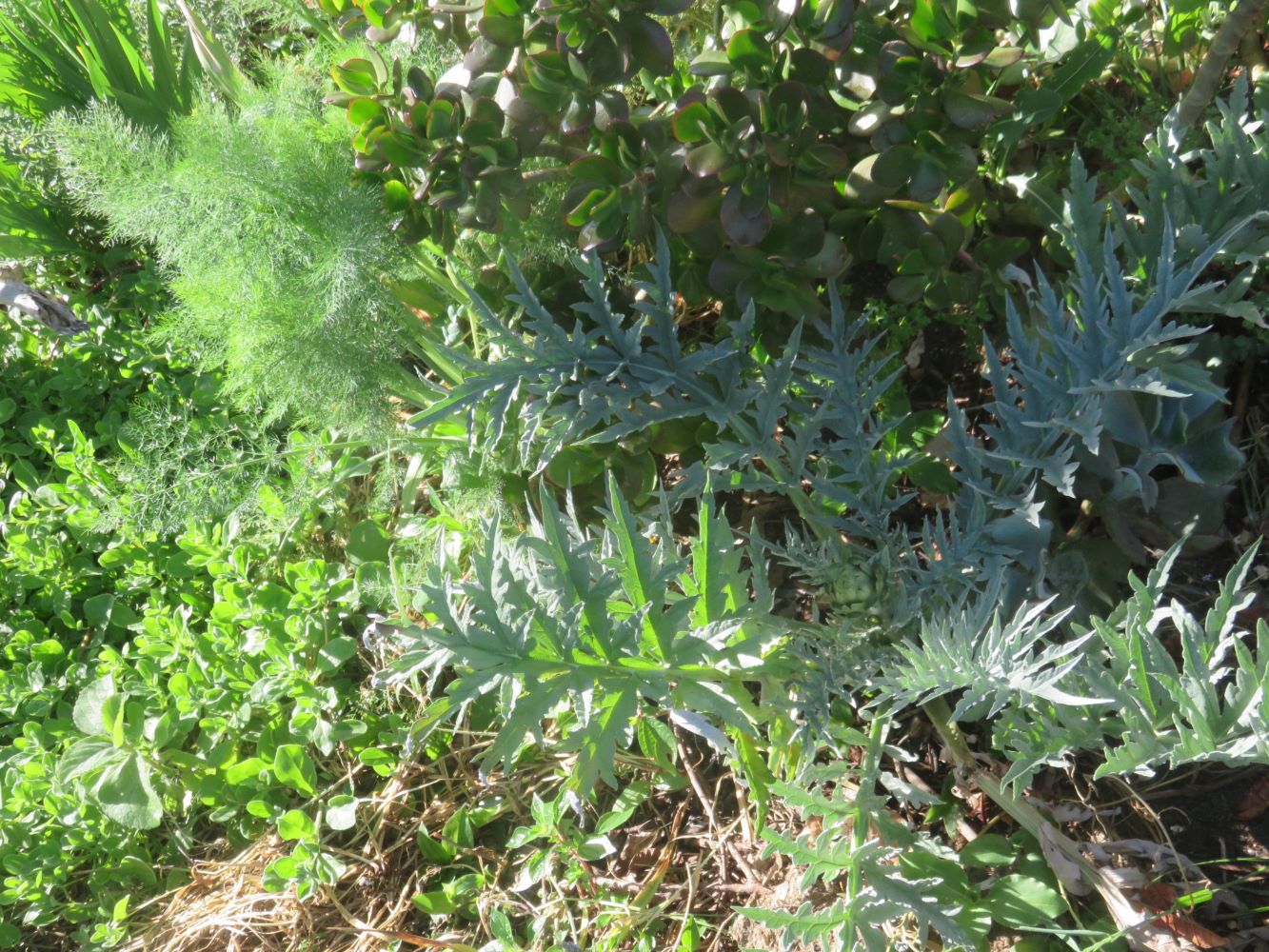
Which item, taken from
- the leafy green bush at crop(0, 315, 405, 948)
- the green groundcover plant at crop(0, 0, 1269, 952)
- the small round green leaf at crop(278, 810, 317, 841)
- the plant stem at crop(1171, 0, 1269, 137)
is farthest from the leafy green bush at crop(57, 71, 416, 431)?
the plant stem at crop(1171, 0, 1269, 137)

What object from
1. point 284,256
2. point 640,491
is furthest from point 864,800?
point 284,256

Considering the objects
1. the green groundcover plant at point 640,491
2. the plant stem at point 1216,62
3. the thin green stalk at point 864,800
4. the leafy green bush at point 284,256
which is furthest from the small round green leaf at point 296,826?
the plant stem at point 1216,62

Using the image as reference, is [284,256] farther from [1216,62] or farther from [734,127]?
[1216,62]

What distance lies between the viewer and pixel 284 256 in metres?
1.65

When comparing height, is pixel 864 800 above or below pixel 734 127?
below

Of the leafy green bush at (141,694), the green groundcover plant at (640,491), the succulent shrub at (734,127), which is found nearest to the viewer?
the green groundcover plant at (640,491)

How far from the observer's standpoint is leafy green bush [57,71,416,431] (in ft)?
5.16

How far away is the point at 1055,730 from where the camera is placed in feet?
3.37

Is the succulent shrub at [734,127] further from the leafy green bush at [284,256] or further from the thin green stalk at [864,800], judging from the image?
the thin green stalk at [864,800]

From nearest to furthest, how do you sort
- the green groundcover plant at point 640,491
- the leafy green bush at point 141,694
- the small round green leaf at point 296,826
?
the green groundcover plant at point 640,491 < the small round green leaf at point 296,826 < the leafy green bush at point 141,694

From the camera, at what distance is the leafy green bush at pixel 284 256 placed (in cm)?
157

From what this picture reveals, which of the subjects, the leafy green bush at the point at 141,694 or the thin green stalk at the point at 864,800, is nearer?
the thin green stalk at the point at 864,800

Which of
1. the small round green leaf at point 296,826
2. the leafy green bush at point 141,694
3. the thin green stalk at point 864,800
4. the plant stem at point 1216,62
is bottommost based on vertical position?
the thin green stalk at point 864,800

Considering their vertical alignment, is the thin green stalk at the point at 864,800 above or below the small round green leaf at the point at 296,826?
below
